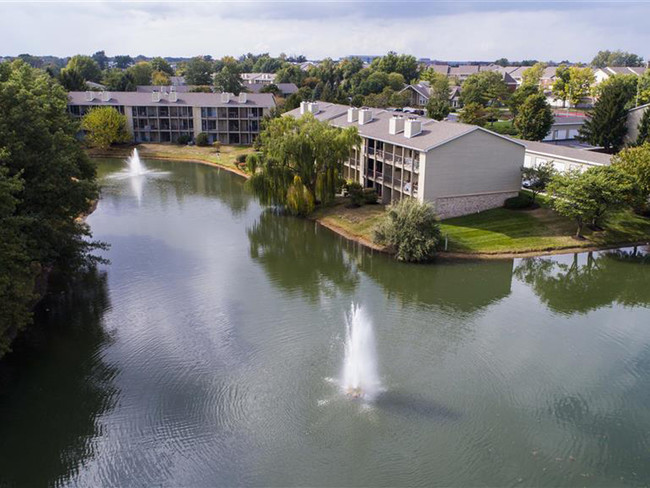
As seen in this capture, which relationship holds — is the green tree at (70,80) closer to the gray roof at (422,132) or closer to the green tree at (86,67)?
the green tree at (86,67)

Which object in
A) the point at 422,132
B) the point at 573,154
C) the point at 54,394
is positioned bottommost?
the point at 54,394

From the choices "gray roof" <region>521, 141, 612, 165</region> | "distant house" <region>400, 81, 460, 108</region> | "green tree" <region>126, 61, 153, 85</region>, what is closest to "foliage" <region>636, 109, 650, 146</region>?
"gray roof" <region>521, 141, 612, 165</region>

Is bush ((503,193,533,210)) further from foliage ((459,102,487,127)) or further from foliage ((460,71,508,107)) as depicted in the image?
foliage ((460,71,508,107))

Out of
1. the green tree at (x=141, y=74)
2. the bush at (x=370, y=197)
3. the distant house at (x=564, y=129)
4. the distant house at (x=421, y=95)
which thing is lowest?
the bush at (x=370, y=197)

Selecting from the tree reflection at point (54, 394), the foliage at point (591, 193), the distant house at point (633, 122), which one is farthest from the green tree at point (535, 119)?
the tree reflection at point (54, 394)

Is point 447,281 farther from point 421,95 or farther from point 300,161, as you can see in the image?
point 421,95

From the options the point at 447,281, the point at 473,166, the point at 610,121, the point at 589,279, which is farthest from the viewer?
the point at 610,121

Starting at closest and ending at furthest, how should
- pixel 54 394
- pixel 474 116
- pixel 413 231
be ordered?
pixel 54 394, pixel 413 231, pixel 474 116

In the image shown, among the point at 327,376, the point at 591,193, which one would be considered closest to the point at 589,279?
the point at 591,193

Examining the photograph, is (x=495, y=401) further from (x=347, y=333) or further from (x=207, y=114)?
(x=207, y=114)
